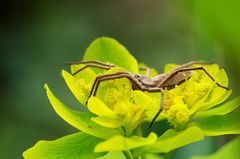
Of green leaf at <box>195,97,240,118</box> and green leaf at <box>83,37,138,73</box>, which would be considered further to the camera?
green leaf at <box>83,37,138,73</box>

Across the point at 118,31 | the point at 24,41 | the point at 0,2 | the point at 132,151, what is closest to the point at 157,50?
the point at 118,31

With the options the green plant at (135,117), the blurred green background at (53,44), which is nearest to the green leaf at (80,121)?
the green plant at (135,117)

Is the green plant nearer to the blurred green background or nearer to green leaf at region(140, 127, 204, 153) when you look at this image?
green leaf at region(140, 127, 204, 153)

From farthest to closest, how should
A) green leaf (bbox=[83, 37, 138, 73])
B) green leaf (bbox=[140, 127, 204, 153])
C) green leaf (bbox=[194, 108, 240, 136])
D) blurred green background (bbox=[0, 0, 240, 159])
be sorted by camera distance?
blurred green background (bbox=[0, 0, 240, 159]), green leaf (bbox=[83, 37, 138, 73]), green leaf (bbox=[194, 108, 240, 136]), green leaf (bbox=[140, 127, 204, 153])

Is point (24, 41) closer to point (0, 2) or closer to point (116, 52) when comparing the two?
point (0, 2)

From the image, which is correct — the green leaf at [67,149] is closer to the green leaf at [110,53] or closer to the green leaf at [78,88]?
the green leaf at [78,88]

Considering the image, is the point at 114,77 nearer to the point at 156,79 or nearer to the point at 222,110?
the point at 156,79

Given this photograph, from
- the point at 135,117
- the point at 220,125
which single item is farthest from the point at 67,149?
the point at 220,125

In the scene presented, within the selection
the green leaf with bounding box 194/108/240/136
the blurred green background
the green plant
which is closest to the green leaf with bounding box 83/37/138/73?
the green plant
